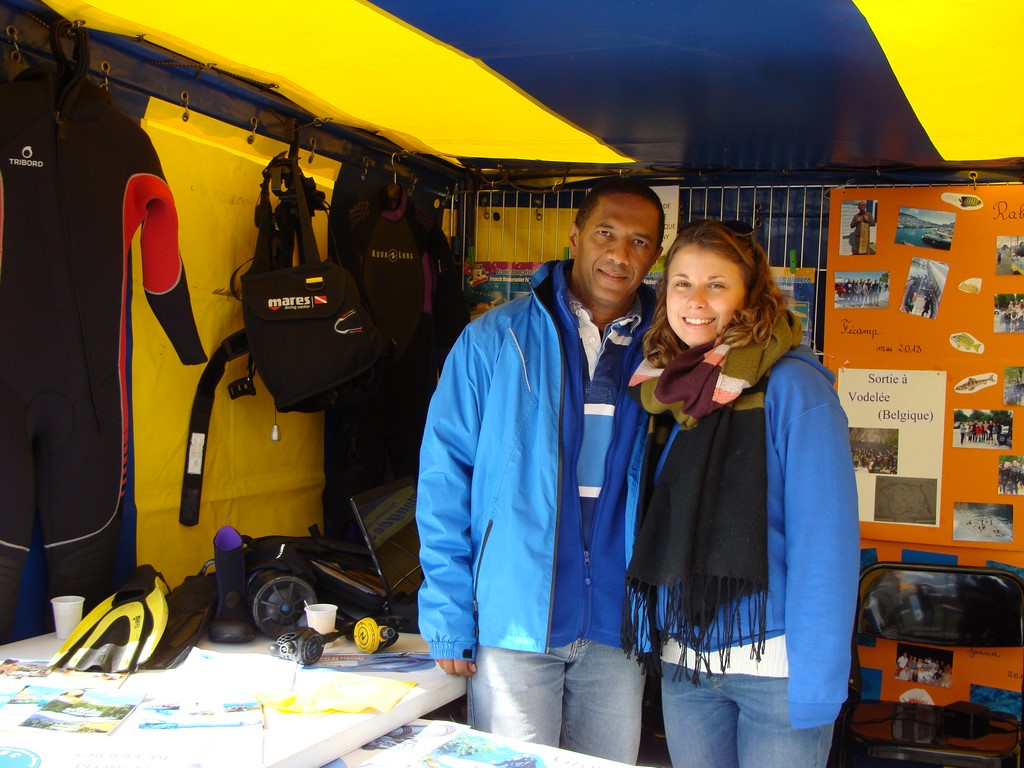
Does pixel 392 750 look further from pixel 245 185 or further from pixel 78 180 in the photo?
pixel 245 185

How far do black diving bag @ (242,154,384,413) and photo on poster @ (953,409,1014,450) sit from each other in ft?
6.47

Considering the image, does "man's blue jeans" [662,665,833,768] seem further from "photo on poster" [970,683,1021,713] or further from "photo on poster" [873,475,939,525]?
"photo on poster" [970,683,1021,713]

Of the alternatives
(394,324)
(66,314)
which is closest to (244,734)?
(66,314)

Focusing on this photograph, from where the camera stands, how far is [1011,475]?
121 inches

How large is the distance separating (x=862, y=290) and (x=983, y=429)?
607mm

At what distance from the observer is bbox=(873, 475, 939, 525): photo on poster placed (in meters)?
3.14

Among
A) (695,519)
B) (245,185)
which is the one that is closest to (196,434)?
(245,185)

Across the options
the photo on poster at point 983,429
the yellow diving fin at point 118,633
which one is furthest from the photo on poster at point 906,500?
the yellow diving fin at point 118,633

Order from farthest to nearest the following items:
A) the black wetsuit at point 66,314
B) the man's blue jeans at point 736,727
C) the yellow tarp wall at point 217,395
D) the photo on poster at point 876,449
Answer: the photo on poster at point 876,449, the yellow tarp wall at point 217,395, the black wetsuit at point 66,314, the man's blue jeans at point 736,727

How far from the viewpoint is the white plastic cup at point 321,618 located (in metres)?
2.04

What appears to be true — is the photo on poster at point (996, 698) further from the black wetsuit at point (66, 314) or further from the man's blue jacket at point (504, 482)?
the black wetsuit at point (66, 314)

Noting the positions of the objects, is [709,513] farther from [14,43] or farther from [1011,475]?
[1011,475]

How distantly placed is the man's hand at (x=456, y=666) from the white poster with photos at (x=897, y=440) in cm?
183

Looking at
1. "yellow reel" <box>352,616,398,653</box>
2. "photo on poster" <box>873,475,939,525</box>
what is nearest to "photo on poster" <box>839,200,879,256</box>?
"photo on poster" <box>873,475,939,525</box>
